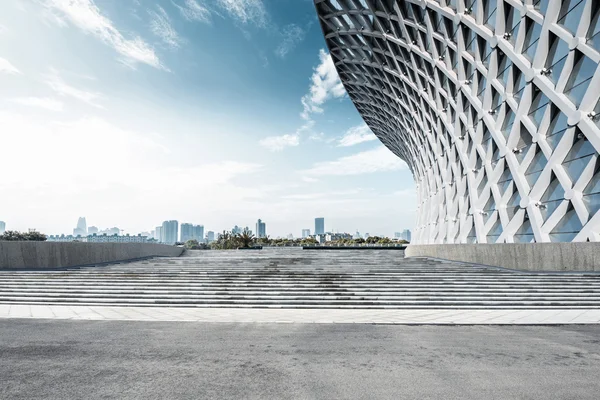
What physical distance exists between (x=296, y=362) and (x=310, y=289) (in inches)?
255

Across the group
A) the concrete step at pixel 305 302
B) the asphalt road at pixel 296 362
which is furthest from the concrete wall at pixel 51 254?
the asphalt road at pixel 296 362

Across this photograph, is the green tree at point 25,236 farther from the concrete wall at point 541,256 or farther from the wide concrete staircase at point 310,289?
the concrete wall at point 541,256

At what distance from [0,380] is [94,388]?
130cm

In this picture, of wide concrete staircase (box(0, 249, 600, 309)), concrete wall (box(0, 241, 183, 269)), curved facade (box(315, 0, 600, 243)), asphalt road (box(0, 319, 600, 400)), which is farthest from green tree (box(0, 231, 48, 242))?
asphalt road (box(0, 319, 600, 400))

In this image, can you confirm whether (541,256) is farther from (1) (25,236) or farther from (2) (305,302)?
(1) (25,236)

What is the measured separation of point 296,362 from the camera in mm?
5359

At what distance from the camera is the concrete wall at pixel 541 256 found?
13375mm

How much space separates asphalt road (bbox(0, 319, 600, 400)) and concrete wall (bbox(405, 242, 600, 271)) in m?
7.39

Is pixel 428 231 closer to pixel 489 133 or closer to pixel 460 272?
pixel 489 133

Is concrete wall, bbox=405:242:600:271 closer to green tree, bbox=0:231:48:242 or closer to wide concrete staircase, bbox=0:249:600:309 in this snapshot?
wide concrete staircase, bbox=0:249:600:309

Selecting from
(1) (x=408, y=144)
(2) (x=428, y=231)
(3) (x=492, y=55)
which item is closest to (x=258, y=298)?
(3) (x=492, y=55)

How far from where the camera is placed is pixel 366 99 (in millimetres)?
49656

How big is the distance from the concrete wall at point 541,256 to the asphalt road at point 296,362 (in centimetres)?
739

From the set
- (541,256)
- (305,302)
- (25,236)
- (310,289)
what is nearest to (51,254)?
(310,289)
